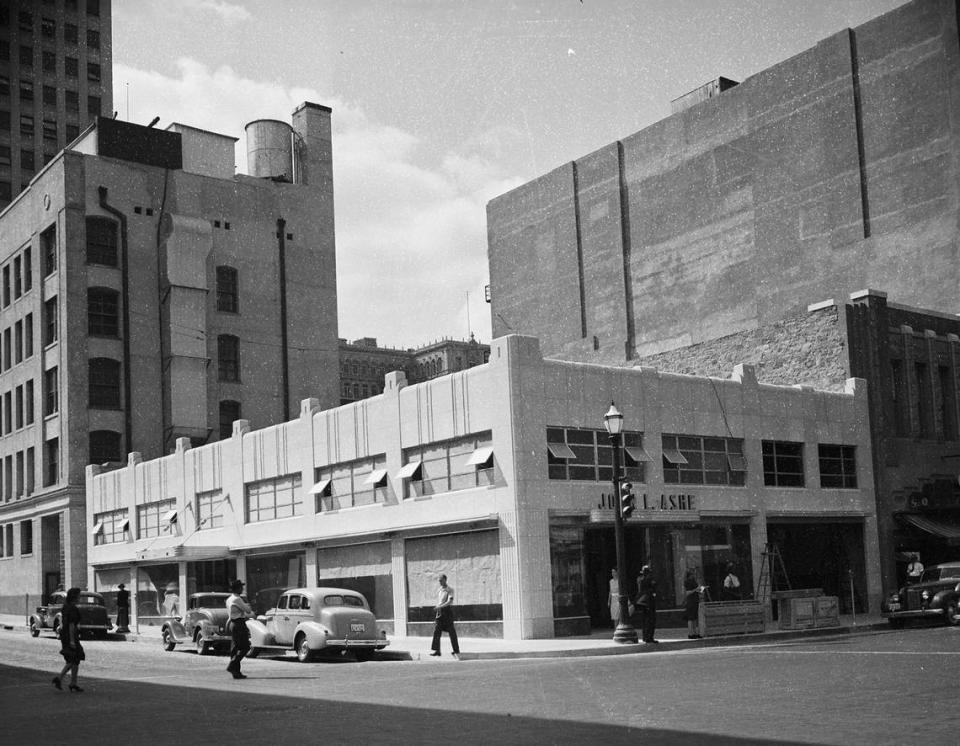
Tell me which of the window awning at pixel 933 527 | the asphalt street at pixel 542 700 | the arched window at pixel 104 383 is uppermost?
the arched window at pixel 104 383

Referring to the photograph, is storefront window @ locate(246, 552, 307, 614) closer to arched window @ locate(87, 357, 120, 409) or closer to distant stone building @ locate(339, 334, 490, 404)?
arched window @ locate(87, 357, 120, 409)

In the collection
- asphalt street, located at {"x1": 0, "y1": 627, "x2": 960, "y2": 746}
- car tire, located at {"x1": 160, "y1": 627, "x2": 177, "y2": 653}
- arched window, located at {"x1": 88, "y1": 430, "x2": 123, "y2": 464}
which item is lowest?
car tire, located at {"x1": 160, "y1": 627, "x2": 177, "y2": 653}

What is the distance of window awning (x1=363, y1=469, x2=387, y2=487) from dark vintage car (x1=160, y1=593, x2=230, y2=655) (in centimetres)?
587

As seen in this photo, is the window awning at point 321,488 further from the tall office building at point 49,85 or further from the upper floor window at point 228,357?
the tall office building at point 49,85

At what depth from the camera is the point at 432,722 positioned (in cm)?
1388

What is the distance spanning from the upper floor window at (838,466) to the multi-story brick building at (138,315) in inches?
1323

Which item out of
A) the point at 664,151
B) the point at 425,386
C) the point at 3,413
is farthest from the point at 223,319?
the point at 425,386

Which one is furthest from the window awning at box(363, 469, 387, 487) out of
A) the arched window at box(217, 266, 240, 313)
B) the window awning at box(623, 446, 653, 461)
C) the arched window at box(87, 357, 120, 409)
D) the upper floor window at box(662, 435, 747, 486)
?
A: the arched window at box(217, 266, 240, 313)

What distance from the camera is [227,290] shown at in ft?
212

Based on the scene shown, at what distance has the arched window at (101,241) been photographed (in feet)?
197

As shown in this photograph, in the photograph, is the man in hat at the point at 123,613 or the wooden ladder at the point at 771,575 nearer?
the wooden ladder at the point at 771,575

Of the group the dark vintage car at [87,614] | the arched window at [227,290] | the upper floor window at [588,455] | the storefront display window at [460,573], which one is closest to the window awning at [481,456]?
the upper floor window at [588,455]

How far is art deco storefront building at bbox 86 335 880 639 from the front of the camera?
31.9 m

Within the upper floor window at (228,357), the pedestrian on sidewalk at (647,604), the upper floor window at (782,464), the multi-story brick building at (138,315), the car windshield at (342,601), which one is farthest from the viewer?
the upper floor window at (228,357)
